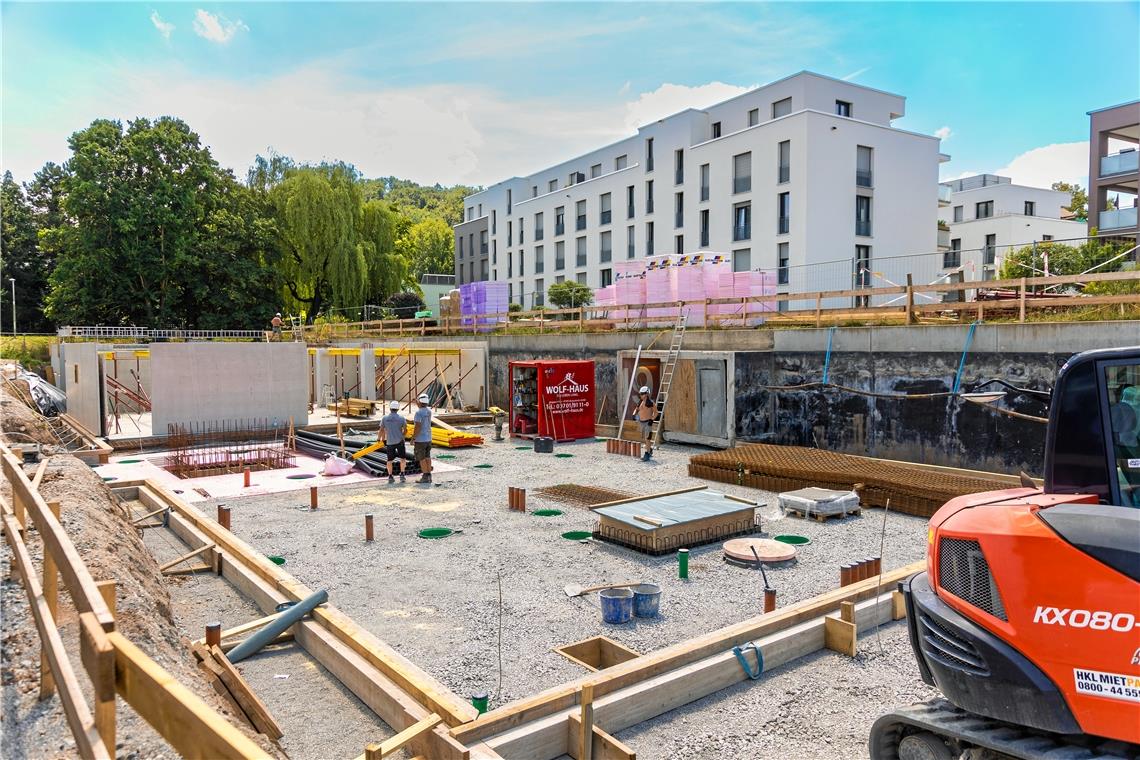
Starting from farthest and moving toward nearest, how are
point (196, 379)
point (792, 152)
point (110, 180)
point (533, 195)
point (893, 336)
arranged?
1. point (533, 195)
2. point (110, 180)
3. point (792, 152)
4. point (196, 379)
5. point (893, 336)

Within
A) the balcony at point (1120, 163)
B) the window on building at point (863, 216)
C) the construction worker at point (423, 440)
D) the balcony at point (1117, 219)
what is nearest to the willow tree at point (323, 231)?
the window on building at point (863, 216)

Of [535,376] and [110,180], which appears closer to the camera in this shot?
[535,376]

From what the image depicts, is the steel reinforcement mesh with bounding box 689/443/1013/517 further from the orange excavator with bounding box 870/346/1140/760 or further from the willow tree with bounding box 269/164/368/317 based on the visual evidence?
the willow tree with bounding box 269/164/368/317

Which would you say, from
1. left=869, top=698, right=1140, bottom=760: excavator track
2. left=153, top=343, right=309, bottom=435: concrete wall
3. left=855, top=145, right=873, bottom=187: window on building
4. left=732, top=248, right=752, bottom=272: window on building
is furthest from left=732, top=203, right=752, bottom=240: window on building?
left=869, top=698, right=1140, bottom=760: excavator track

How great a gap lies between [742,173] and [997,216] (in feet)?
61.4

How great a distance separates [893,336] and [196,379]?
1947 centimetres

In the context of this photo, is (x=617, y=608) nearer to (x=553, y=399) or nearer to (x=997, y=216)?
(x=553, y=399)

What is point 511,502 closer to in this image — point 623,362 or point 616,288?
point 623,362

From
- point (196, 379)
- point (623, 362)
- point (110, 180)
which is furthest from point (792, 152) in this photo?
point (110, 180)

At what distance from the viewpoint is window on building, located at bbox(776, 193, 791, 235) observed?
3653cm

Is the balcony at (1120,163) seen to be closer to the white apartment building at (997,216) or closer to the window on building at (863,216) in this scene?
the white apartment building at (997,216)

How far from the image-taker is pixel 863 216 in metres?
37.5

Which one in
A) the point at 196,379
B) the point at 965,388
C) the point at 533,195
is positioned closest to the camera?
the point at 965,388

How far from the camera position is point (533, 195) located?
6081 centimetres
